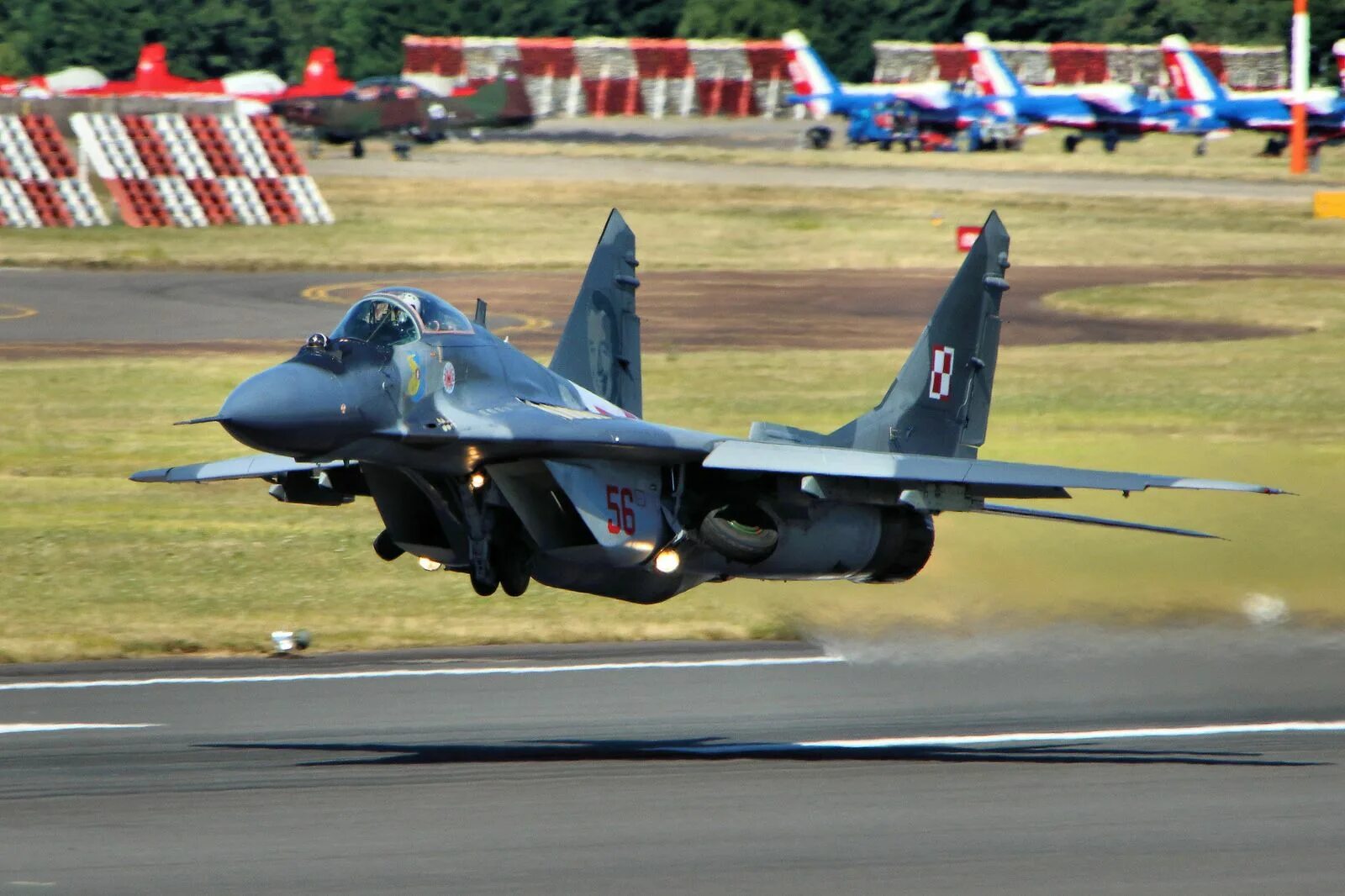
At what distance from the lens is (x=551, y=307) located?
136ft

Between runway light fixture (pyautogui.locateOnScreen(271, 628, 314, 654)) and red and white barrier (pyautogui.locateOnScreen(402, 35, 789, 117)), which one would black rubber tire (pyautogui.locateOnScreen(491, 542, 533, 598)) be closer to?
runway light fixture (pyautogui.locateOnScreen(271, 628, 314, 654))

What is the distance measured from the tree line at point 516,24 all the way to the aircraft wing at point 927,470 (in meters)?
96.8

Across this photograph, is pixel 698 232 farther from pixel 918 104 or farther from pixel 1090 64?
pixel 1090 64

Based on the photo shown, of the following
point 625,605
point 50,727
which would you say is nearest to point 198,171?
point 625,605

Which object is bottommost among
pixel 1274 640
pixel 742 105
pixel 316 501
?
pixel 742 105

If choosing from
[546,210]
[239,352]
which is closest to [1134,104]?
[546,210]

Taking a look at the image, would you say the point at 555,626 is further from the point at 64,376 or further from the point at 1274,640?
the point at 64,376

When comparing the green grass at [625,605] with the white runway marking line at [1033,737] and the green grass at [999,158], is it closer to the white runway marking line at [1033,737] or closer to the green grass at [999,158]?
the white runway marking line at [1033,737]

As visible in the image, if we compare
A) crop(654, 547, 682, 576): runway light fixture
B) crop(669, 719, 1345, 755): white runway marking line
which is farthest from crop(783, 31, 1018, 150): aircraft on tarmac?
crop(654, 547, 682, 576): runway light fixture

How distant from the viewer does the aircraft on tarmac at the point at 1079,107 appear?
82.4 meters

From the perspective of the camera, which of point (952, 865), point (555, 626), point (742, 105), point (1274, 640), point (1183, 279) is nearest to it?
point (952, 865)

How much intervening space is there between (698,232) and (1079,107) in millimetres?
34007

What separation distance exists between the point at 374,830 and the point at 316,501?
3.80 m

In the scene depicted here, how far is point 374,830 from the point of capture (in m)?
12.3
